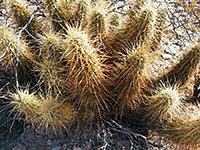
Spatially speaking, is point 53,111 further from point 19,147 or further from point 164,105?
point 164,105

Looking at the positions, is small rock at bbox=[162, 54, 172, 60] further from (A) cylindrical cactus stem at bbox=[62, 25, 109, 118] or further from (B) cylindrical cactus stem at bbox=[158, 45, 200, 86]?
(A) cylindrical cactus stem at bbox=[62, 25, 109, 118]

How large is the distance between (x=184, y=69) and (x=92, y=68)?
1.05 m

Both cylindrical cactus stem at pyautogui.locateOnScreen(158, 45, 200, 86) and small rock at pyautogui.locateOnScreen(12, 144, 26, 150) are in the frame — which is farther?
small rock at pyautogui.locateOnScreen(12, 144, 26, 150)

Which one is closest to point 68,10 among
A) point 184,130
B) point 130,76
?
point 130,76

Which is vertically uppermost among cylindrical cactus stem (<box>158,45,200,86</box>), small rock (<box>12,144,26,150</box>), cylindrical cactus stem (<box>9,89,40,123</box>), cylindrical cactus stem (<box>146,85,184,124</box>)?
cylindrical cactus stem (<box>158,45,200,86</box>)

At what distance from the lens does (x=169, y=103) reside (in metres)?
1.75

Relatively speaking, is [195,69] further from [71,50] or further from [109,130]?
[71,50]

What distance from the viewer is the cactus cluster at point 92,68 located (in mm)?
1687

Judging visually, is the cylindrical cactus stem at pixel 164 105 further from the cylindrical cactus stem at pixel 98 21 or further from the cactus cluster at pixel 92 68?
the cylindrical cactus stem at pixel 98 21

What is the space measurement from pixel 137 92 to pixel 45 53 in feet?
3.35

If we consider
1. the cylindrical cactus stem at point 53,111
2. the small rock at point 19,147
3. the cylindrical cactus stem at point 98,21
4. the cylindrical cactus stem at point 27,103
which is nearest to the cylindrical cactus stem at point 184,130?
the cylindrical cactus stem at point 53,111

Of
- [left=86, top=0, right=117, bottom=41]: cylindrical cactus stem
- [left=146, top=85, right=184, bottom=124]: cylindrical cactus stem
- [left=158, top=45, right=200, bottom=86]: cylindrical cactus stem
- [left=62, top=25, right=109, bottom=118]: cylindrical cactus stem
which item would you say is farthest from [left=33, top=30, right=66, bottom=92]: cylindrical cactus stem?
[left=158, top=45, right=200, bottom=86]: cylindrical cactus stem

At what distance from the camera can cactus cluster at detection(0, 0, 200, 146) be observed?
5.53ft

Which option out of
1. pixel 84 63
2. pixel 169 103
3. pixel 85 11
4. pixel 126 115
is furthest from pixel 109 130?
pixel 85 11
